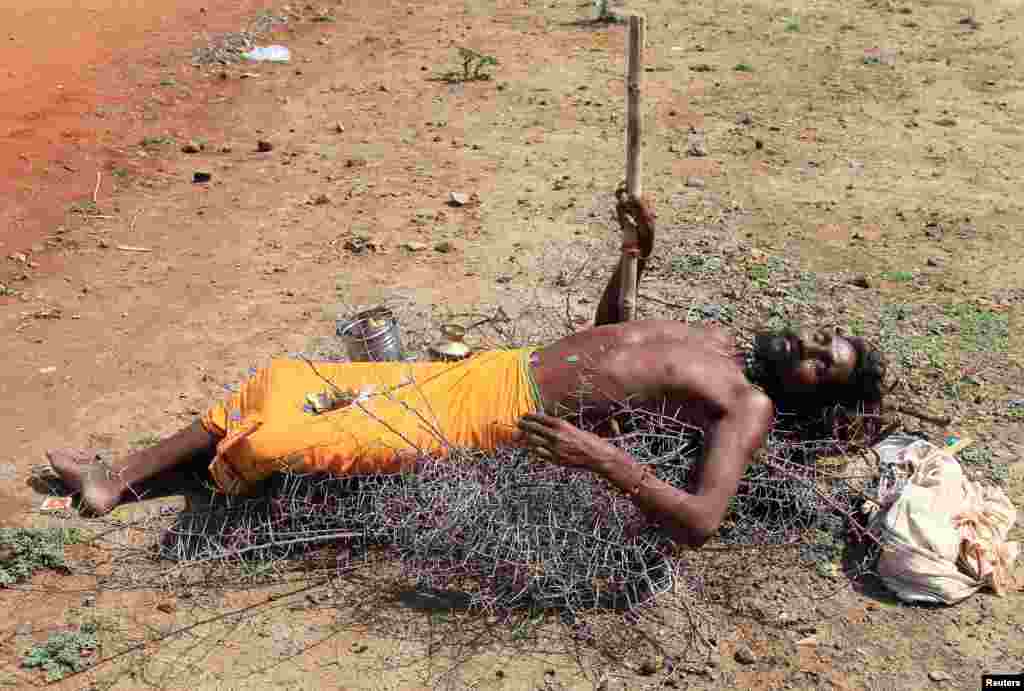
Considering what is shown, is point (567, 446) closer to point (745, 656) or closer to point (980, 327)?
point (745, 656)

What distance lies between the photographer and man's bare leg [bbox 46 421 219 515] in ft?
9.90

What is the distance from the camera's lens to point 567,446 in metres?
2.42

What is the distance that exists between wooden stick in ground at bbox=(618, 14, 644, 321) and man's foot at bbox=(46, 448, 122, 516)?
74.0 inches

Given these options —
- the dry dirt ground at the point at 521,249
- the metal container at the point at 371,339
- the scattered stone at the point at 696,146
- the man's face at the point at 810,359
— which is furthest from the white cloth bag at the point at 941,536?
the scattered stone at the point at 696,146

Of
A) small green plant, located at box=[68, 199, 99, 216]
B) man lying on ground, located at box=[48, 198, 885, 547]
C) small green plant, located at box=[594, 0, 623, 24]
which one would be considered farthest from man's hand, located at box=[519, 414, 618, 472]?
small green plant, located at box=[594, 0, 623, 24]

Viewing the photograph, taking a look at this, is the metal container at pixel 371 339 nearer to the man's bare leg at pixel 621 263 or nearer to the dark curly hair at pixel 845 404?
the man's bare leg at pixel 621 263

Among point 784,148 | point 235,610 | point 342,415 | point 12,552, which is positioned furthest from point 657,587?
point 784,148

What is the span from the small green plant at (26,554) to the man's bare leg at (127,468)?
19 cm

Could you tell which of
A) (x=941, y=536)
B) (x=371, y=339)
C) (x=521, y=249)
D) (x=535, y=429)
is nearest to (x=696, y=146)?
(x=521, y=249)

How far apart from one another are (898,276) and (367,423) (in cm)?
293

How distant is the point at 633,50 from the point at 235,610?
7.01 ft

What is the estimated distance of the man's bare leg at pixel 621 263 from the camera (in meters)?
3.07

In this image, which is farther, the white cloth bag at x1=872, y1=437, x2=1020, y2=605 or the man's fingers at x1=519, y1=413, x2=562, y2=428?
the white cloth bag at x1=872, y1=437, x2=1020, y2=605

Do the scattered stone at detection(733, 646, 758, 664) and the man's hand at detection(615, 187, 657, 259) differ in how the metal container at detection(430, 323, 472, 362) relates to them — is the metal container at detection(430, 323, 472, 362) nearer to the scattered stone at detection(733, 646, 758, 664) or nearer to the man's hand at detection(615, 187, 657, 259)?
the man's hand at detection(615, 187, 657, 259)
